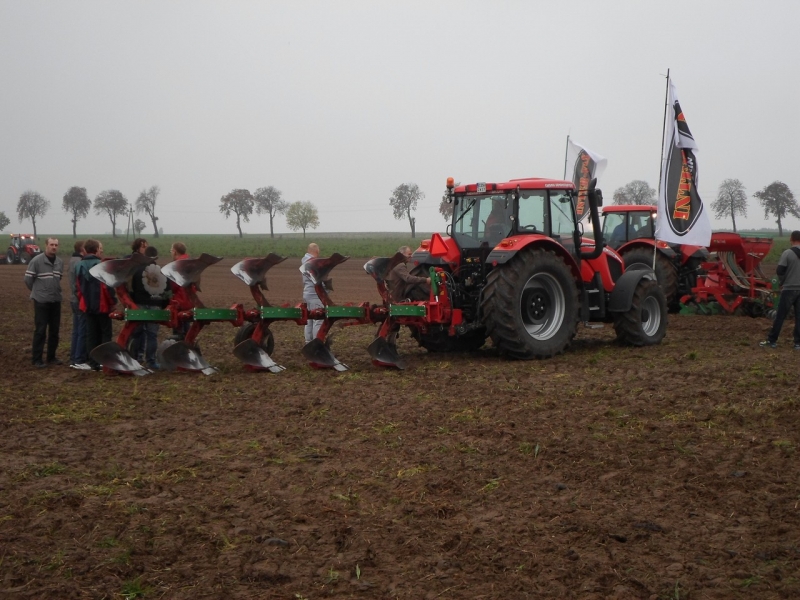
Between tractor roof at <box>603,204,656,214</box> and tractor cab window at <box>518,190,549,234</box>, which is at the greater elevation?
tractor roof at <box>603,204,656,214</box>

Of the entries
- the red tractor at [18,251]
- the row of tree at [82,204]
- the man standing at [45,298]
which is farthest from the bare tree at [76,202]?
the man standing at [45,298]

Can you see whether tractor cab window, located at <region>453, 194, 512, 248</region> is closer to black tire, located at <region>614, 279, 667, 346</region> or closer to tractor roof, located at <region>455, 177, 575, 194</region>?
tractor roof, located at <region>455, 177, 575, 194</region>

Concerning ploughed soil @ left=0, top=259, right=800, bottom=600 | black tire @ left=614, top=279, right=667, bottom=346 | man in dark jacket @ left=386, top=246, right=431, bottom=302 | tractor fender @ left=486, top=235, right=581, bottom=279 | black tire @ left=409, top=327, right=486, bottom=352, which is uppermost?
tractor fender @ left=486, top=235, right=581, bottom=279

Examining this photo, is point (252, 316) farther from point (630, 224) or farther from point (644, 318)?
point (630, 224)

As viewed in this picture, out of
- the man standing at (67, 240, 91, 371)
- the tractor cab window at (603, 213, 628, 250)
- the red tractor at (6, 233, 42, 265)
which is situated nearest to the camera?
the man standing at (67, 240, 91, 371)

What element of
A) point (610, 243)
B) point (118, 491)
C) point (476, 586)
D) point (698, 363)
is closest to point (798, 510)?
point (476, 586)

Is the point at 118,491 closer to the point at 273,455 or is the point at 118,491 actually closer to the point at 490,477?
the point at 273,455

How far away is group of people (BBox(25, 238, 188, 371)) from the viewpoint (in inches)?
366

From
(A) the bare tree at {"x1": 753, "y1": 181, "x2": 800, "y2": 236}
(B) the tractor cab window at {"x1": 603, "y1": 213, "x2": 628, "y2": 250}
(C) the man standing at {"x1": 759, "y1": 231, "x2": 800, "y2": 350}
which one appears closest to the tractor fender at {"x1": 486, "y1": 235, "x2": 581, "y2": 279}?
(C) the man standing at {"x1": 759, "y1": 231, "x2": 800, "y2": 350}

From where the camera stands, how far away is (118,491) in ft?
16.2

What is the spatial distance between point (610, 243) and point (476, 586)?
38.9ft

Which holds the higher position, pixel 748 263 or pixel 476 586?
pixel 748 263

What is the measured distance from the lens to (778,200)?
193ft

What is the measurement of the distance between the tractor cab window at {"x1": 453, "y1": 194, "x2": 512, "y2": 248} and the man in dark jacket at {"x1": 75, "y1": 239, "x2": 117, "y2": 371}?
13.3 ft
